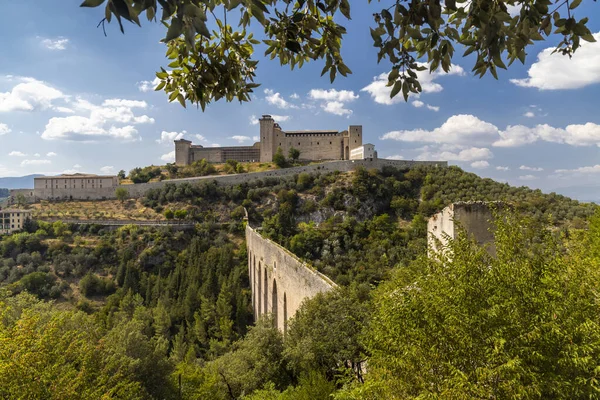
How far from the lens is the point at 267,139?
5806cm

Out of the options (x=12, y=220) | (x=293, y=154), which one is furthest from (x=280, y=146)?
(x=12, y=220)

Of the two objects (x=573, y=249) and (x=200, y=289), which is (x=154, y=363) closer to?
(x=573, y=249)

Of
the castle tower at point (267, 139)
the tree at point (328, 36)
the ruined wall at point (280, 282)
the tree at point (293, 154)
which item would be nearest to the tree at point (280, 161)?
the tree at point (293, 154)

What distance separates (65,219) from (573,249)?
45.9 m

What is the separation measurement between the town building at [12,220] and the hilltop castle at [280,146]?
24944 millimetres

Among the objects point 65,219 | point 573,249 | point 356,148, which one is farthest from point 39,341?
point 356,148

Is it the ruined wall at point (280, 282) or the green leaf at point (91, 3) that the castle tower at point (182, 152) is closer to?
the ruined wall at point (280, 282)

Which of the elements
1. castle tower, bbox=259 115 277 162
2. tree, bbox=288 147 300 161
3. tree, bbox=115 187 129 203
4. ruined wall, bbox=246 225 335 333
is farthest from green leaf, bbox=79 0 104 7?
castle tower, bbox=259 115 277 162

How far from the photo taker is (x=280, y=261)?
1678 cm

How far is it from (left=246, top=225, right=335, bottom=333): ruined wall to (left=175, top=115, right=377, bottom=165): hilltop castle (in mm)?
34807

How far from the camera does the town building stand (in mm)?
38062

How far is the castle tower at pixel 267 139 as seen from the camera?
5788 cm

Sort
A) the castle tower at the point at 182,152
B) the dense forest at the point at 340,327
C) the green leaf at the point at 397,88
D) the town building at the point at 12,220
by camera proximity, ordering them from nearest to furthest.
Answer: the green leaf at the point at 397,88
the dense forest at the point at 340,327
the town building at the point at 12,220
the castle tower at the point at 182,152

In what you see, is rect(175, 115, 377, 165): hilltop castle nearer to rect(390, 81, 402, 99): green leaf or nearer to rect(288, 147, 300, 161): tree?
rect(288, 147, 300, 161): tree
